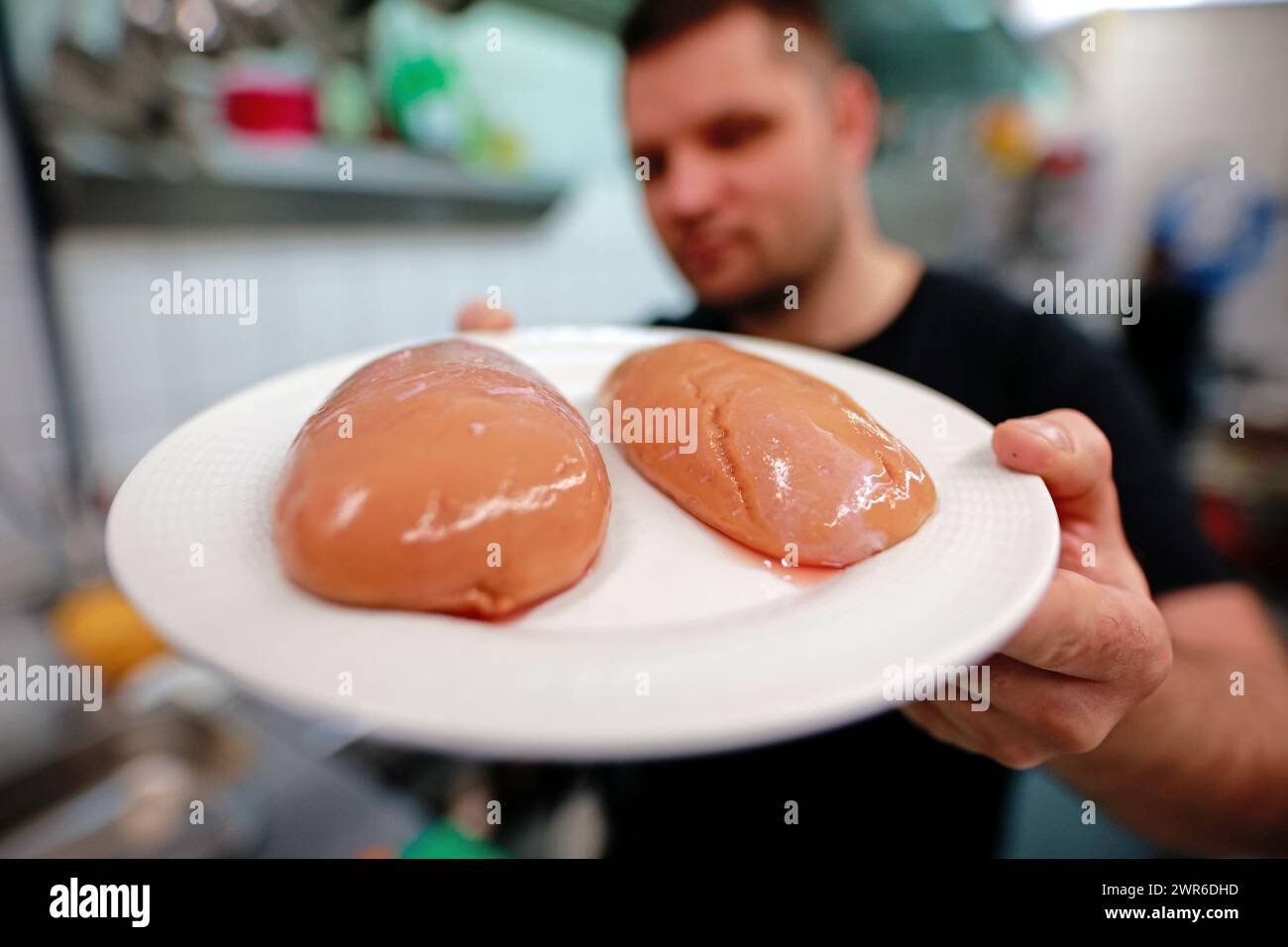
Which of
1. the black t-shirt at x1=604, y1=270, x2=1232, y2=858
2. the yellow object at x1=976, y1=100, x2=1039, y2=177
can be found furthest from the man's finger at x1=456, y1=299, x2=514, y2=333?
the yellow object at x1=976, y1=100, x2=1039, y2=177

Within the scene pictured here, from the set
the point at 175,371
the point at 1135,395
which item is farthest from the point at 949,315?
the point at 175,371

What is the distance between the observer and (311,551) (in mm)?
569

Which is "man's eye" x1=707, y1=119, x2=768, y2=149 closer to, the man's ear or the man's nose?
the man's nose

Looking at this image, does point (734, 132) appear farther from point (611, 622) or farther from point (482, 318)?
point (611, 622)

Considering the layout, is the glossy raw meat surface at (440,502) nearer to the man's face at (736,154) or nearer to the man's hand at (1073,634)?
the man's hand at (1073,634)

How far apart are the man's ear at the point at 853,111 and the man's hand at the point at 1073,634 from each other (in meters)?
1.37

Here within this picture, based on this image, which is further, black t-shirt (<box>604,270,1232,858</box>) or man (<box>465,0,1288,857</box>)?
black t-shirt (<box>604,270,1232,858</box>)

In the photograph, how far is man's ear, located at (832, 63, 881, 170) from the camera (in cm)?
181

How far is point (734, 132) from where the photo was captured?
156cm

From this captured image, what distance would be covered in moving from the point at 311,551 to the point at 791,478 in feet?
1.58

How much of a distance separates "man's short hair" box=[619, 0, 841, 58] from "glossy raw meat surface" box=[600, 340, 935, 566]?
1041 millimetres

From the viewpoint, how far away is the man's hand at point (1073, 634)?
25.1 inches

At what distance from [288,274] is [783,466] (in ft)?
6.39

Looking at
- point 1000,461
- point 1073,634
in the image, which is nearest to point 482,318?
point 1000,461
